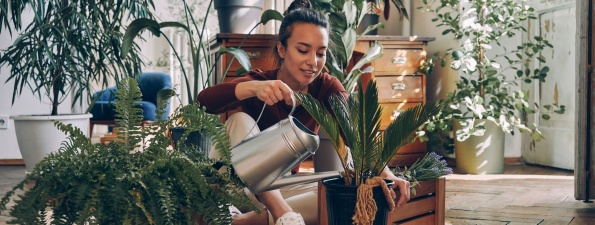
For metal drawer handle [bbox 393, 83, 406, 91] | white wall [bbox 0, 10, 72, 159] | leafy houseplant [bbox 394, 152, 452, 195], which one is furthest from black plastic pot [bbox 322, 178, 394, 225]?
white wall [bbox 0, 10, 72, 159]

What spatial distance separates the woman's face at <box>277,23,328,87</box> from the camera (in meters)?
1.78

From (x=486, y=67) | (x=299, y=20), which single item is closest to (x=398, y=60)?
(x=486, y=67)

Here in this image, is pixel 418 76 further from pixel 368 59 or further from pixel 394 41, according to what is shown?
pixel 368 59

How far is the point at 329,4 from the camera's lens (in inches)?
131

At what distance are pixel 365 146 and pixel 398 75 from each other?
2.72 metres

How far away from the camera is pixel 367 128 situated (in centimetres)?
135

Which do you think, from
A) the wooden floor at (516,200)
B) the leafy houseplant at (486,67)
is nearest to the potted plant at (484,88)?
the leafy houseplant at (486,67)

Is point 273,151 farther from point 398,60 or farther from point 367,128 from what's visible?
point 398,60

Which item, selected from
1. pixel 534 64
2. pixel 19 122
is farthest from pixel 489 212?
pixel 19 122

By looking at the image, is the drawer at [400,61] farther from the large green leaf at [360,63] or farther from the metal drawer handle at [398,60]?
the large green leaf at [360,63]

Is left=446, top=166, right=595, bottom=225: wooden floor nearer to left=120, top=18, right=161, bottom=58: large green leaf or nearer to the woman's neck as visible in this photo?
the woman's neck

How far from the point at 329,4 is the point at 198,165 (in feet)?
7.79

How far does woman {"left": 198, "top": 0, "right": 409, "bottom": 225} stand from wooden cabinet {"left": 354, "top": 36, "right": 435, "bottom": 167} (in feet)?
6.60

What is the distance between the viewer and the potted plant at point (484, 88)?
368 centimetres
